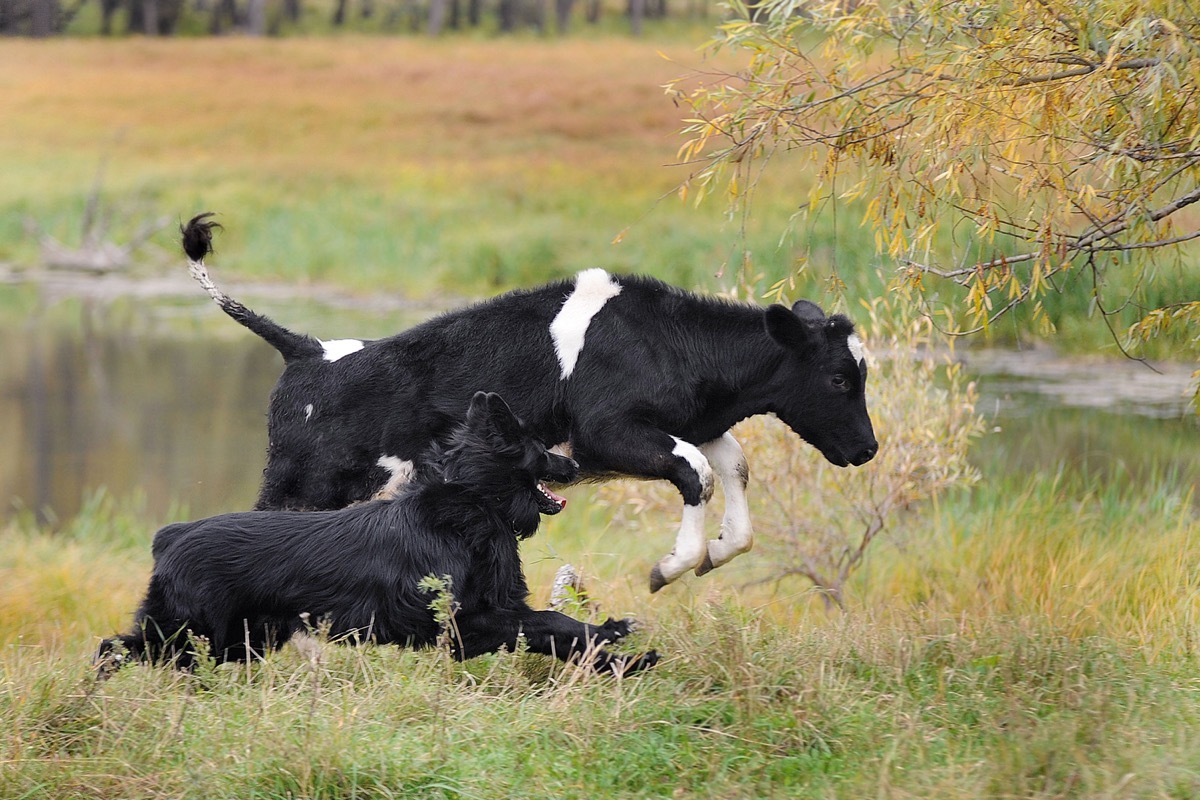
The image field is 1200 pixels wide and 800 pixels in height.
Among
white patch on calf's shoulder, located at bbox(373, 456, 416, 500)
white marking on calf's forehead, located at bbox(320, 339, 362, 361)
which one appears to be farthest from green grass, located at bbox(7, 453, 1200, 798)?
white marking on calf's forehead, located at bbox(320, 339, 362, 361)

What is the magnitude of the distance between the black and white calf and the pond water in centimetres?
373

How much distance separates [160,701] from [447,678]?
105 cm

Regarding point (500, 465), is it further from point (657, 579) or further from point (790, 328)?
point (790, 328)

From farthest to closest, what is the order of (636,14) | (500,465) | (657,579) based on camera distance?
(636,14) → (657,579) → (500,465)

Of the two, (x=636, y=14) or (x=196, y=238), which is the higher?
(x=636, y=14)

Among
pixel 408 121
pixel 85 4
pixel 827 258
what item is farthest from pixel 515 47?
pixel 827 258

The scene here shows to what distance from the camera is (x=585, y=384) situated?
5934 mm

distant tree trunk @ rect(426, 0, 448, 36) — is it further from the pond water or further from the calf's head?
the calf's head

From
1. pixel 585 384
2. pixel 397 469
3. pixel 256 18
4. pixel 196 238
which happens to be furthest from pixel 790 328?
pixel 256 18

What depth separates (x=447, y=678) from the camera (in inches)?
207

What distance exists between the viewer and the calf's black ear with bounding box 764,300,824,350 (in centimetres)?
588

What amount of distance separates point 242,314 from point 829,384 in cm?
274

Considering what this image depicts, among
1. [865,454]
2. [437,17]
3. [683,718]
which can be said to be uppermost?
[437,17]

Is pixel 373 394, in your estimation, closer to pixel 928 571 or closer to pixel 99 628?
pixel 99 628
